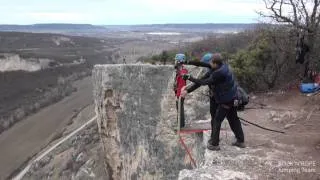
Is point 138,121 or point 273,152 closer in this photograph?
point 273,152

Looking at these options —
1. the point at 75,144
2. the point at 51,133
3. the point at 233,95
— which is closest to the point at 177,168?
the point at 233,95

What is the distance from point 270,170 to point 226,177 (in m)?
0.85

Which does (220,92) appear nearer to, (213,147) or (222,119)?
(222,119)

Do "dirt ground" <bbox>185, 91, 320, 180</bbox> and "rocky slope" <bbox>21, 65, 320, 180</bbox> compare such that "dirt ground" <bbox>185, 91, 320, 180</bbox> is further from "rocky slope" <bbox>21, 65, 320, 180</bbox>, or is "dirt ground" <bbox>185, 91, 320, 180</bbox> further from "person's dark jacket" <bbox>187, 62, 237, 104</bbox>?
"person's dark jacket" <bbox>187, 62, 237, 104</bbox>

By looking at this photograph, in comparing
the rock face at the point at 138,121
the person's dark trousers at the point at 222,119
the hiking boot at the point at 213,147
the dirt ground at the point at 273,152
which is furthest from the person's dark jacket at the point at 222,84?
the rock face at the point at 138,121

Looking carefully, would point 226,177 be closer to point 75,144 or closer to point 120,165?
point 120,165

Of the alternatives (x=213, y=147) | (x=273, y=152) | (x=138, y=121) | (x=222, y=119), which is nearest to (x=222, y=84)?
(x=222, y=119)

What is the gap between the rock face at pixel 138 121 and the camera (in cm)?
1758

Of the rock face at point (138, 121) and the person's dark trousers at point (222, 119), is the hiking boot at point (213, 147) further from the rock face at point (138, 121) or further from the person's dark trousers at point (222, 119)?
the rock face at point (138, 121)

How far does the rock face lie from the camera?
17.6 m

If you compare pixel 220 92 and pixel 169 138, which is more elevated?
pixel 220 92

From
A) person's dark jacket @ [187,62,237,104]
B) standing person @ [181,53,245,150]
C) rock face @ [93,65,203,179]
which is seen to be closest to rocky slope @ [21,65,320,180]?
rock face @ [93,65,203,179]

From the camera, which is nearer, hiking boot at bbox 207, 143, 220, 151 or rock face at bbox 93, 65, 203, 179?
hiking boot at bbox 207, 143, 220, 151

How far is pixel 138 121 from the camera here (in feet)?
62.0
